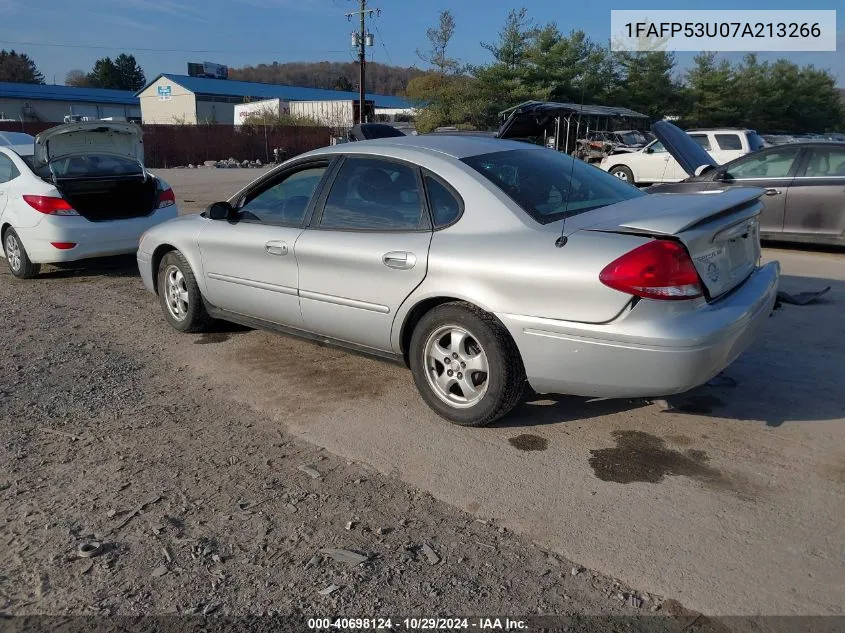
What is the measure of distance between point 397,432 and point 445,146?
5.88 feet

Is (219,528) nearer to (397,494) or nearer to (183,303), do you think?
(397,494)

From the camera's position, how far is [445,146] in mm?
4430

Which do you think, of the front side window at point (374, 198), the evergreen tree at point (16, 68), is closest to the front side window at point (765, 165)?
the front side window at point (374, 198)

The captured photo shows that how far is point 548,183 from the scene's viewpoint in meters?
4.20

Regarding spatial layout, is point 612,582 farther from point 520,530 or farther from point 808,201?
point 808,201

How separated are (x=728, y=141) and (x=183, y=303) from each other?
54.6 ft

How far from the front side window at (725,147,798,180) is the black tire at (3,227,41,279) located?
8.61 m

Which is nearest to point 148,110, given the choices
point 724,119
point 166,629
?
point 724,119

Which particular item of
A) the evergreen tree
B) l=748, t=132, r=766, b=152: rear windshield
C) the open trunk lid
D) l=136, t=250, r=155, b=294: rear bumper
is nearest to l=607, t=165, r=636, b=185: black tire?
l=748, t=132, r=766, b=152: rear windshield

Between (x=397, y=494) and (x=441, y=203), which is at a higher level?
(x=441, y=203)

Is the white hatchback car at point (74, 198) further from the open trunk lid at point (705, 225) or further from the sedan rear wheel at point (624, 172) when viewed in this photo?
the sedan rear wheel at point (624, 172)

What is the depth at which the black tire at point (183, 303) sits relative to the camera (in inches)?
218

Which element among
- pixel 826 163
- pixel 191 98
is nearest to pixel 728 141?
pixel 826 163

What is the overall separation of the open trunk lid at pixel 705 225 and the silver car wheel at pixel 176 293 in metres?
3.35
